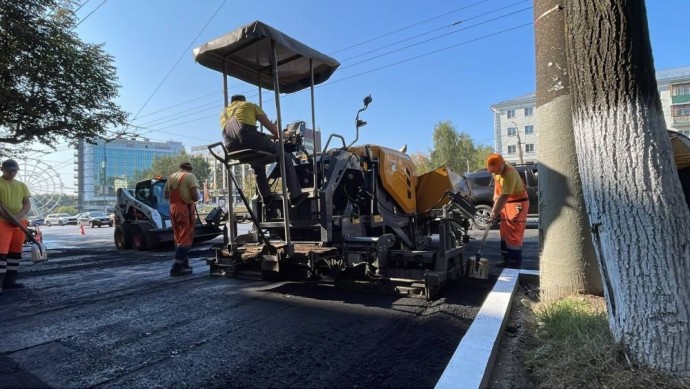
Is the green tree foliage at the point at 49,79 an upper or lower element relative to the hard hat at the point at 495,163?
upper

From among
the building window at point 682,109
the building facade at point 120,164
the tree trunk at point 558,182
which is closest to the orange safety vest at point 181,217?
the tree trunk at point 558,182

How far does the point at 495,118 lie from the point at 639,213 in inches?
3090

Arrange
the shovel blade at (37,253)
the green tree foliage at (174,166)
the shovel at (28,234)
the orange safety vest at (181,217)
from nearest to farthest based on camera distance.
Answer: the shovel at (28,234) < the shovel blade at (37,253) < the orange safety vest at (181,217) < the green tree foliage at (174,166)

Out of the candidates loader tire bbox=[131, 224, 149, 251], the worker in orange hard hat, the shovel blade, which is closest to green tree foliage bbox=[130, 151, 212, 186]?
loader tire bbox=[131, 224, 149, 251]

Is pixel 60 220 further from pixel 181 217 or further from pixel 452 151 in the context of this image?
pixel 181 217

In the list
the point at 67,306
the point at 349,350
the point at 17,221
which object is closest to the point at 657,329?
the point at 349,350

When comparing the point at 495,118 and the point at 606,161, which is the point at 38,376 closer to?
the point at 606,161

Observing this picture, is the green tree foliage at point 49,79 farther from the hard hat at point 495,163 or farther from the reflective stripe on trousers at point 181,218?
the hard hat at point 495,163

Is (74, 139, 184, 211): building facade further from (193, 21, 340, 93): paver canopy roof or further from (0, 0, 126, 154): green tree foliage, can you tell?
(193, 21, 340, 93): paver canopy roof

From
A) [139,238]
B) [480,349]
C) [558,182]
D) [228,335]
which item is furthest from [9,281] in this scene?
[558,182]

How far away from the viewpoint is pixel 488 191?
1270 cm

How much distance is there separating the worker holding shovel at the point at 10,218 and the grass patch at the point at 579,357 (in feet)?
20.8

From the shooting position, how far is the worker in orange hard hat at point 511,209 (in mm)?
5828

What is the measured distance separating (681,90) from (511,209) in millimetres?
75765
